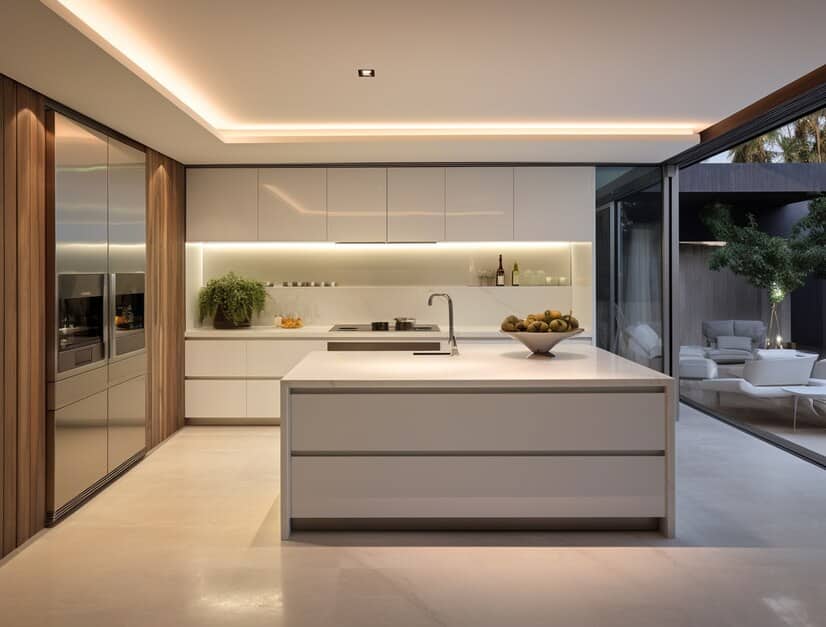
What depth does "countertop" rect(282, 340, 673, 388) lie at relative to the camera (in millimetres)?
3398

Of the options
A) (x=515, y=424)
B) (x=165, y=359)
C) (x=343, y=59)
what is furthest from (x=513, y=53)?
(x=165, y=359)

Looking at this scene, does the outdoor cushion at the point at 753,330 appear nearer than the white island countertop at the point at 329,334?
Yes

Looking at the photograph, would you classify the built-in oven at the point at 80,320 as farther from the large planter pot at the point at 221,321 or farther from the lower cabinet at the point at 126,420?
the large planter pot at the point at 221,321

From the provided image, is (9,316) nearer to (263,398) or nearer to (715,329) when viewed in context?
(263,398)

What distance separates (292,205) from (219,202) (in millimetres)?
640

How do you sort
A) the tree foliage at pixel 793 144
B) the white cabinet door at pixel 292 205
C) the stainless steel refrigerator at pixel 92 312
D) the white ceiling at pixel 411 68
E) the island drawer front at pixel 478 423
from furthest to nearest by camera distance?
the white cabinet door at pixel 292 205 → the tree foliage at pixel 793 144 → the stainless steel refrigerator at pixel 92 312 → the island drawer front at pixel 478 423 → the white ceiling at pixel 411 68

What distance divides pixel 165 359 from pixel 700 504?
4.05 m

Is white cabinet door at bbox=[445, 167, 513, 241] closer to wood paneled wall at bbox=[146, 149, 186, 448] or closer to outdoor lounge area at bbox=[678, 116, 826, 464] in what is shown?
outdoor lounge area at bbox=[678, 116, 826, 464]

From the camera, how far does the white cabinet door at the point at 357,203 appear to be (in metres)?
6.30

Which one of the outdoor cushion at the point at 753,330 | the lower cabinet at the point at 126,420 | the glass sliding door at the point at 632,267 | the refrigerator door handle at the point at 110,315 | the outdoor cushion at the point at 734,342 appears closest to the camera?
the refrigerator door handle at the point at 110,315

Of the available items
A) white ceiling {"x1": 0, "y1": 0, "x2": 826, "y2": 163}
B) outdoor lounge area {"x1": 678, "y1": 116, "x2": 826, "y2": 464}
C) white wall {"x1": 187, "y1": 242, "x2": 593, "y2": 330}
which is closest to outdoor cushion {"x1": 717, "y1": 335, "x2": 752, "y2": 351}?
outdoor lounge area {"x1": 678, "y1": 116, "x2": 826, "y2": 464}

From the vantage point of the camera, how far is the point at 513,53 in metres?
3.71

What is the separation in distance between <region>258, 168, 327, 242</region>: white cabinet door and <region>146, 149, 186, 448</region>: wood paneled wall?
0.71 meters

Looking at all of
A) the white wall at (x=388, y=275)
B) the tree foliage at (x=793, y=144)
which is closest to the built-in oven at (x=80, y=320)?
the white wall at (x=388, y=275)
